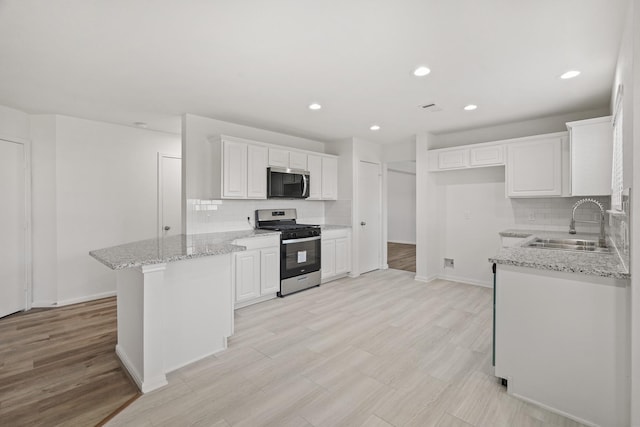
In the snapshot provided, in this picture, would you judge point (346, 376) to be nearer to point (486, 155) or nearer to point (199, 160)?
point (199, 160)

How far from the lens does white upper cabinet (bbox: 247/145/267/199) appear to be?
13.3 ft

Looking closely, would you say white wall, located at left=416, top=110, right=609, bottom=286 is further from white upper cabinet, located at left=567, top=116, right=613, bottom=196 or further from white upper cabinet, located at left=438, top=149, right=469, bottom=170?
white upper cabinet, located at left=567, top=116, right=613, bottom=196

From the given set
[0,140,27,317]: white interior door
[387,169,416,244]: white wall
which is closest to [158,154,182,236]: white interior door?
[0,140,27,317]: white interior door

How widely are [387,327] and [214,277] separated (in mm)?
1881

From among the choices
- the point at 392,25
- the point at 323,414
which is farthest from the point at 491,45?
the point at 323,414

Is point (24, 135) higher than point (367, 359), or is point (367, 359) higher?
point (24, 135)

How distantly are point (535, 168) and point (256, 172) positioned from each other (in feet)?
12.4

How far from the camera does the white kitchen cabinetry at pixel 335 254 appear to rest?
4.82 meters

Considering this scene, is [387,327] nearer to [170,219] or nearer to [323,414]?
[323,414]

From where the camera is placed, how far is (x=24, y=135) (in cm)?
371

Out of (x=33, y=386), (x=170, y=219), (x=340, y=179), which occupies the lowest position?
(x=33, y=386)

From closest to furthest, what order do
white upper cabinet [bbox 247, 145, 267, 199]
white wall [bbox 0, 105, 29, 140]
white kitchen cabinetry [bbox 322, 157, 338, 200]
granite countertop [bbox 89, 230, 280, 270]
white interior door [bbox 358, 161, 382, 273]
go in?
granite countertop [bbox 89, 230, 280, 270] < white wall [bbox 0, 105, 29, 140] < white upper cabinet [bbox 247, 145, 267, 199] < white kitchen cabinetry [bbox 322, 157, 338, 200] < white interior door [bbox 358, 161, 382, 273]

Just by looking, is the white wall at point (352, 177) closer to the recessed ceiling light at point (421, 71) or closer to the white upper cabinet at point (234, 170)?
the white upper cabinet at point (234, 170)

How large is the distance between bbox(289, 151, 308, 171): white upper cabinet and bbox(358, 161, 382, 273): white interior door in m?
1.18
